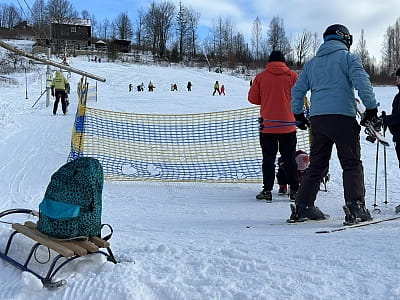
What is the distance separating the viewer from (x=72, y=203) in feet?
10.7

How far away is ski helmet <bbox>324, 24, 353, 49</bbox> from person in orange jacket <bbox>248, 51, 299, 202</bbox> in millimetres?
1234

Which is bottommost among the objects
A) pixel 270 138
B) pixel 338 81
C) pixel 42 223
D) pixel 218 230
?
pixel 218 230

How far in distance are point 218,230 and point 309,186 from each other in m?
1.00

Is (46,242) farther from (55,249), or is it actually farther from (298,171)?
(298,171)

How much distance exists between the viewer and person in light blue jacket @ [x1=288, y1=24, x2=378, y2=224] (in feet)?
14.2

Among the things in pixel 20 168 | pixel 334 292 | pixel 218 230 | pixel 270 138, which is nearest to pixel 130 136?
pixel 20 168

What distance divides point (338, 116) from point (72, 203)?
2547 millimetres

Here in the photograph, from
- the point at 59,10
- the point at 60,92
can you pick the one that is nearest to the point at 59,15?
the point at 59,10

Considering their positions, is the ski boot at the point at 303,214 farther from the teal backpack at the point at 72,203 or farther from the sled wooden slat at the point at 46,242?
the sled wooden slat at the point at 46,242

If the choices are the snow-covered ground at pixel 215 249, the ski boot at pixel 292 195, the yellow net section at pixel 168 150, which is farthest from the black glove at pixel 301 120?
the yellow net section at pixel 168 150

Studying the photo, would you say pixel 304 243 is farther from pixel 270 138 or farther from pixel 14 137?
pixel 14 137

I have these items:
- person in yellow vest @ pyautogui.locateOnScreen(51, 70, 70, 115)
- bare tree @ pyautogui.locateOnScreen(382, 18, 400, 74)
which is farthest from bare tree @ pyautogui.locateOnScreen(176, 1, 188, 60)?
person in yellow vest @ pyautogui.locateOnScreen(51, 70, 70, 115)

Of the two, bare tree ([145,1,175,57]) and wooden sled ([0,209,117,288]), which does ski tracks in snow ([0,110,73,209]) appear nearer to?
wooden sled ([0,209,117,288])

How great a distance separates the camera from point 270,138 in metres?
5.84
